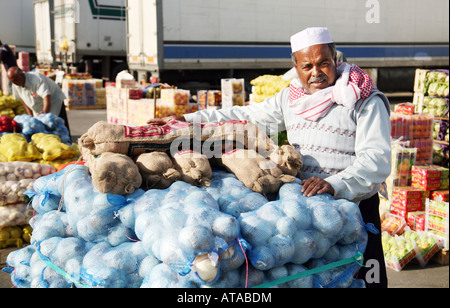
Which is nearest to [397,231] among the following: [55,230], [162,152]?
[162,152]

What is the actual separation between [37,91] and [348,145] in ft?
17.6

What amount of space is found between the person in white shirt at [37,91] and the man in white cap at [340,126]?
4.59 metres

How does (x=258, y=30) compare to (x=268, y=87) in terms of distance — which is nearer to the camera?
(x=268, y=87)

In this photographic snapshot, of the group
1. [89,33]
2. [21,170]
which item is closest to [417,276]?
[21,170]

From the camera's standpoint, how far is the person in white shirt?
641 centimetres

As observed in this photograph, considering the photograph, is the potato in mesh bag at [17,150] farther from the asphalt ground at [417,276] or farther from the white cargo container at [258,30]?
the white cargo container at [258,30]

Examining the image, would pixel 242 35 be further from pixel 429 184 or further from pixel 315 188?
pixel 315 188

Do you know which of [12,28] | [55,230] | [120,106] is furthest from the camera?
[12,28]

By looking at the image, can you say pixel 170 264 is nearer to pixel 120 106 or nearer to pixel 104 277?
pixel 104 277

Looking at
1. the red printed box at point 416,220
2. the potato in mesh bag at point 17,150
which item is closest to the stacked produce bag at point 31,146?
the potato in mesh bag at point 17,150

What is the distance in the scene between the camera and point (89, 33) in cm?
1792

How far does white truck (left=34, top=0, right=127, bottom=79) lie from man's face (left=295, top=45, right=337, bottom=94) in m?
15.9
